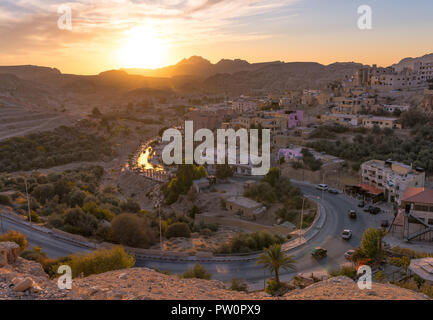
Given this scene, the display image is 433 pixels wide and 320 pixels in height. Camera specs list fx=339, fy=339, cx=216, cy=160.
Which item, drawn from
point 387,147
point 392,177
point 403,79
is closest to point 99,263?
point 392,177

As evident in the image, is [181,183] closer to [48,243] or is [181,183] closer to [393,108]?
[48,243]

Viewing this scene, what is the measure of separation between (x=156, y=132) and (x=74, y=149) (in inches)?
900

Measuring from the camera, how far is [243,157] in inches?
1473

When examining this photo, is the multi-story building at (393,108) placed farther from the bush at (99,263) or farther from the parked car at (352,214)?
the bush at (99,263)

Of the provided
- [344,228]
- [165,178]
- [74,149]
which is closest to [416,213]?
[344,228]

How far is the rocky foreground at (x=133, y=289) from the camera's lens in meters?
6.14

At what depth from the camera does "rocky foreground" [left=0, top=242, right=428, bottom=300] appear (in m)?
6.14

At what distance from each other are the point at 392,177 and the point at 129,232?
63.1ft

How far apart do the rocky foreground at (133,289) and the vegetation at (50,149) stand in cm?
3594

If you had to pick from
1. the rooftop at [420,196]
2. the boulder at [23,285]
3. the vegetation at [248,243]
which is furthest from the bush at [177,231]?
the boulder at [23,285]

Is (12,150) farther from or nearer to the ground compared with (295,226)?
farther from the ground

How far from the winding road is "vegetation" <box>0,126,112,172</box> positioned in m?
25.4
